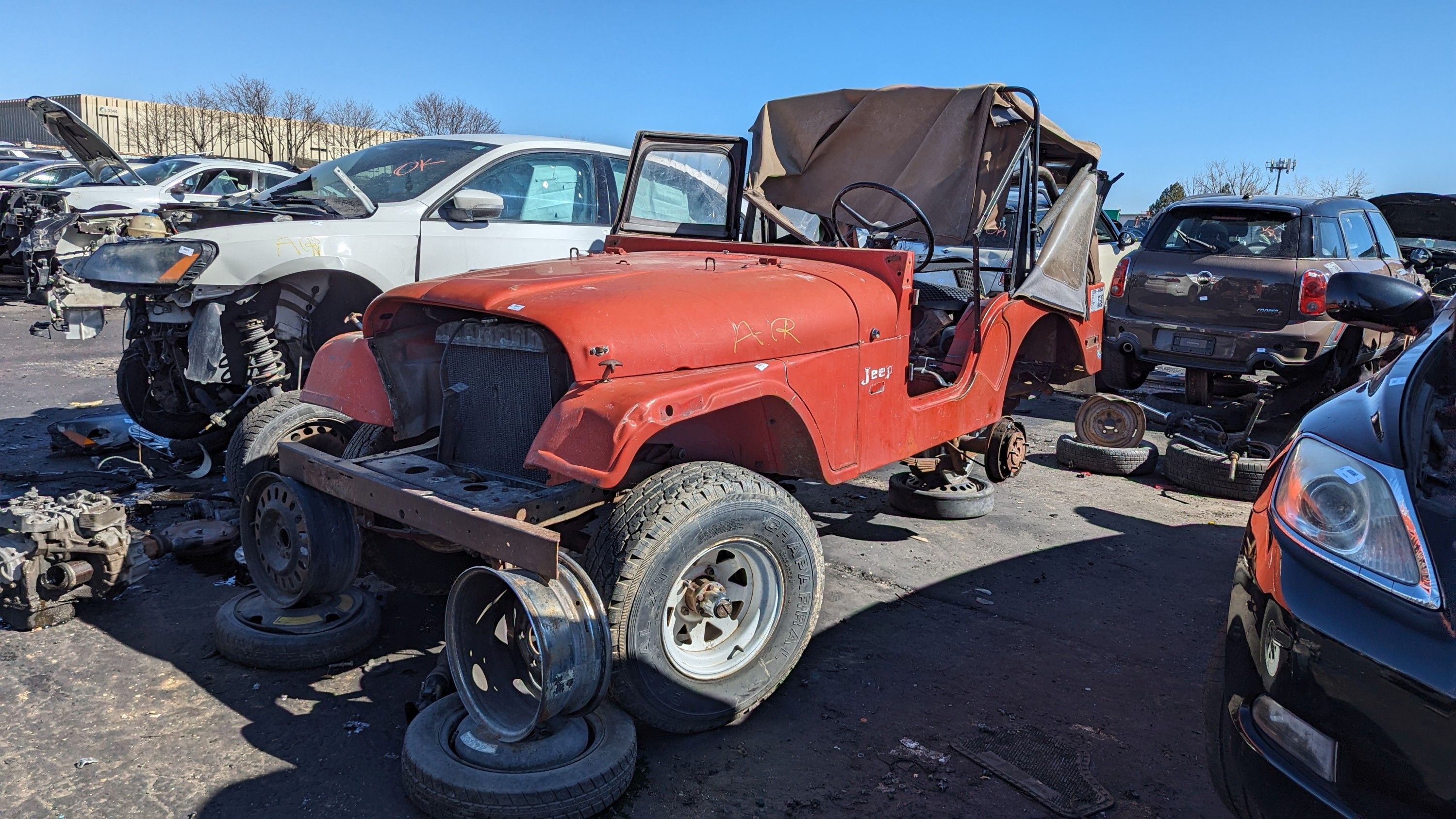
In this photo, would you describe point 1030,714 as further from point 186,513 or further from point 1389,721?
point 186,513

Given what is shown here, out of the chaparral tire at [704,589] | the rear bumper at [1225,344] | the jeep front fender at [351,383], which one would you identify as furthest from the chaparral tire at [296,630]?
the rear bumper at [1225,344]

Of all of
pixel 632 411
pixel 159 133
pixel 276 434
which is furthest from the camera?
pixel 159 133

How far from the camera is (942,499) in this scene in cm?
521

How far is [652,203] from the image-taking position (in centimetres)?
501

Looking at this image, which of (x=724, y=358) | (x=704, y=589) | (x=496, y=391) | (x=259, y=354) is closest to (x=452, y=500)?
(x=496, y=391)

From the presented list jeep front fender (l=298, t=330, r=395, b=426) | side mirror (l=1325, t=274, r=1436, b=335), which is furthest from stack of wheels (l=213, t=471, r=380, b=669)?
side mirror (l=1325, t=274, r=1436, b=335)

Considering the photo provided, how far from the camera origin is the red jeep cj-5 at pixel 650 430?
277 cm

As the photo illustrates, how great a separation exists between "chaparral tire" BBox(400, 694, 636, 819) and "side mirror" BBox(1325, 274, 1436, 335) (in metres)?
2.73

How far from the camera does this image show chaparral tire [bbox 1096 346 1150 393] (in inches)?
337

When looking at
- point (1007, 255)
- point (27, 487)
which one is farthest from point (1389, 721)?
point (1007, 255)

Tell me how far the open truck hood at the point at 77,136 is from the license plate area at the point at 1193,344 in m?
8.09

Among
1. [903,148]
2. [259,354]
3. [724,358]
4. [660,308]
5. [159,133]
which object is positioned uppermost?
[159,133]

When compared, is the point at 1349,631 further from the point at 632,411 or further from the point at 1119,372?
the point at 1119,372

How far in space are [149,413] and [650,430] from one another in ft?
15.4
